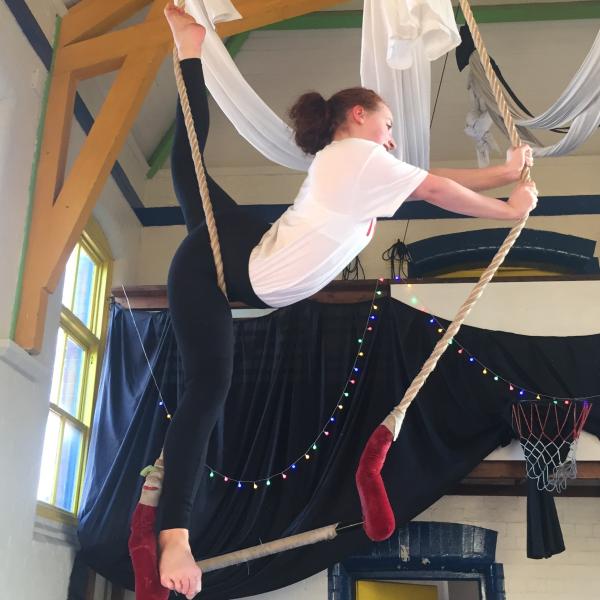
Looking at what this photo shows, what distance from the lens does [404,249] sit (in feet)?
15.7

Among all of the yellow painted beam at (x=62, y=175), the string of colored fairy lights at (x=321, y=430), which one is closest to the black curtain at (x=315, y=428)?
the string of colored fairy lights at (x=321, y=430)

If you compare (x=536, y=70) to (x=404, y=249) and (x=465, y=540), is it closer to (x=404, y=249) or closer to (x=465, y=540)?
(x=404, y=249)

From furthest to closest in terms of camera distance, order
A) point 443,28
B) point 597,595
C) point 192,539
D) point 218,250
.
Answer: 1. point 597,595
2. point 192,539
3. point 443,28
4. point 218,250

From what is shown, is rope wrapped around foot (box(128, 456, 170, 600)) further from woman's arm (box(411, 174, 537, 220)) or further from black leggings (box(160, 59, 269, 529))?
woman's arm (box(411, 174, 537, 220))

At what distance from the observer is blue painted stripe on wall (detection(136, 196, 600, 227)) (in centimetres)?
489

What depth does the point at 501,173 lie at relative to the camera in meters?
1.92

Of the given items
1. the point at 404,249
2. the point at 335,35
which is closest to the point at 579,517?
the point at 404,249

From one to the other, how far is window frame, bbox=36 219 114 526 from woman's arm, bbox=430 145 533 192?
7.91 feet

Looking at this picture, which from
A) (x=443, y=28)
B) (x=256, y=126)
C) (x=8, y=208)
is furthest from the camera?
(x=8, y=208)

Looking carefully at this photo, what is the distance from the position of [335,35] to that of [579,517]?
3.14m

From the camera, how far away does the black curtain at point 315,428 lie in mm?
3547

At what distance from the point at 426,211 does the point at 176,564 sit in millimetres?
3739

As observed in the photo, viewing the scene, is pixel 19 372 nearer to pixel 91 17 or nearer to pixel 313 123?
pixel 91 17

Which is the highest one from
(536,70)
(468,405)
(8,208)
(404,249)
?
(536,70)
